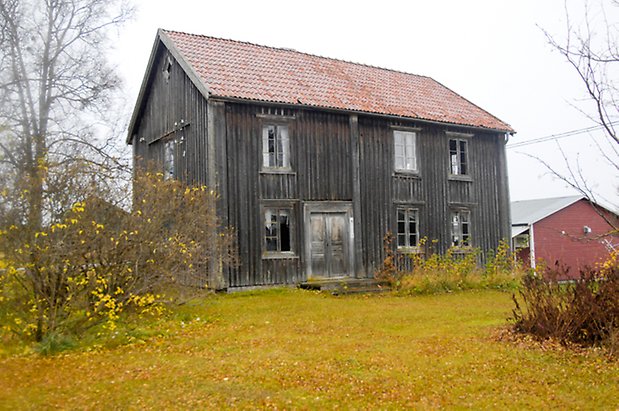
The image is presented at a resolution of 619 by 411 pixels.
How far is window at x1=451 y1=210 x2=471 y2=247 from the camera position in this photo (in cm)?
2203

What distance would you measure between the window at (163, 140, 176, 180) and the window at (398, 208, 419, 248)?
26.0 ft

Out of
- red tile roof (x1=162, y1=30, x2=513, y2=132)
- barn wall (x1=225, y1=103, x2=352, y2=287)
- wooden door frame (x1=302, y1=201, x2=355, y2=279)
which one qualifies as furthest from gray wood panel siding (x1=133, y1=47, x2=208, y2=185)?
wooden door frame (x1=302, y1=201, x2=355, y2=279)

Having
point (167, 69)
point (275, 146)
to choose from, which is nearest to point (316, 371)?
point (275, 146)

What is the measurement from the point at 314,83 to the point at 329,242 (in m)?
5.54

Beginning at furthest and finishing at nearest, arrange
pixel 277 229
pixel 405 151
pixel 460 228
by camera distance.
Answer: pixel 460 228 → pixel 405 151 → pixel 277 229

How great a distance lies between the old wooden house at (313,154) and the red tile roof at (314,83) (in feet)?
0.23

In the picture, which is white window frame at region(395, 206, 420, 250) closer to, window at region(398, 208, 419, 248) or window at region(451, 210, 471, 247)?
window at region(398, 208, 419, 248)

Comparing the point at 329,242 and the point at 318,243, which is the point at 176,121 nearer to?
the point at 318,243

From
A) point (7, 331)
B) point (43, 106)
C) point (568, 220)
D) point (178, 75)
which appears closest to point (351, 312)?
point (7, 331)

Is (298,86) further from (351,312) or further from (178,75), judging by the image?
(351,312)

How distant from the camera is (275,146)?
1822 centimetres

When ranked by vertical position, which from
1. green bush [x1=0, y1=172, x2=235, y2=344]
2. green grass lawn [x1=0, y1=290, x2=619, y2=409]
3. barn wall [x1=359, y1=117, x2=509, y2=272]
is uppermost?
barn wall [x1=359, y1=117, x2=509, y2=272]

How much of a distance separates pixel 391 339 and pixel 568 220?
25.2 metres

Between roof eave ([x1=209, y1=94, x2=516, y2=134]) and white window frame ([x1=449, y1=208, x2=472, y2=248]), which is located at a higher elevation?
roof eave ([x1=209, y1=94, x2=516, y2=134])
